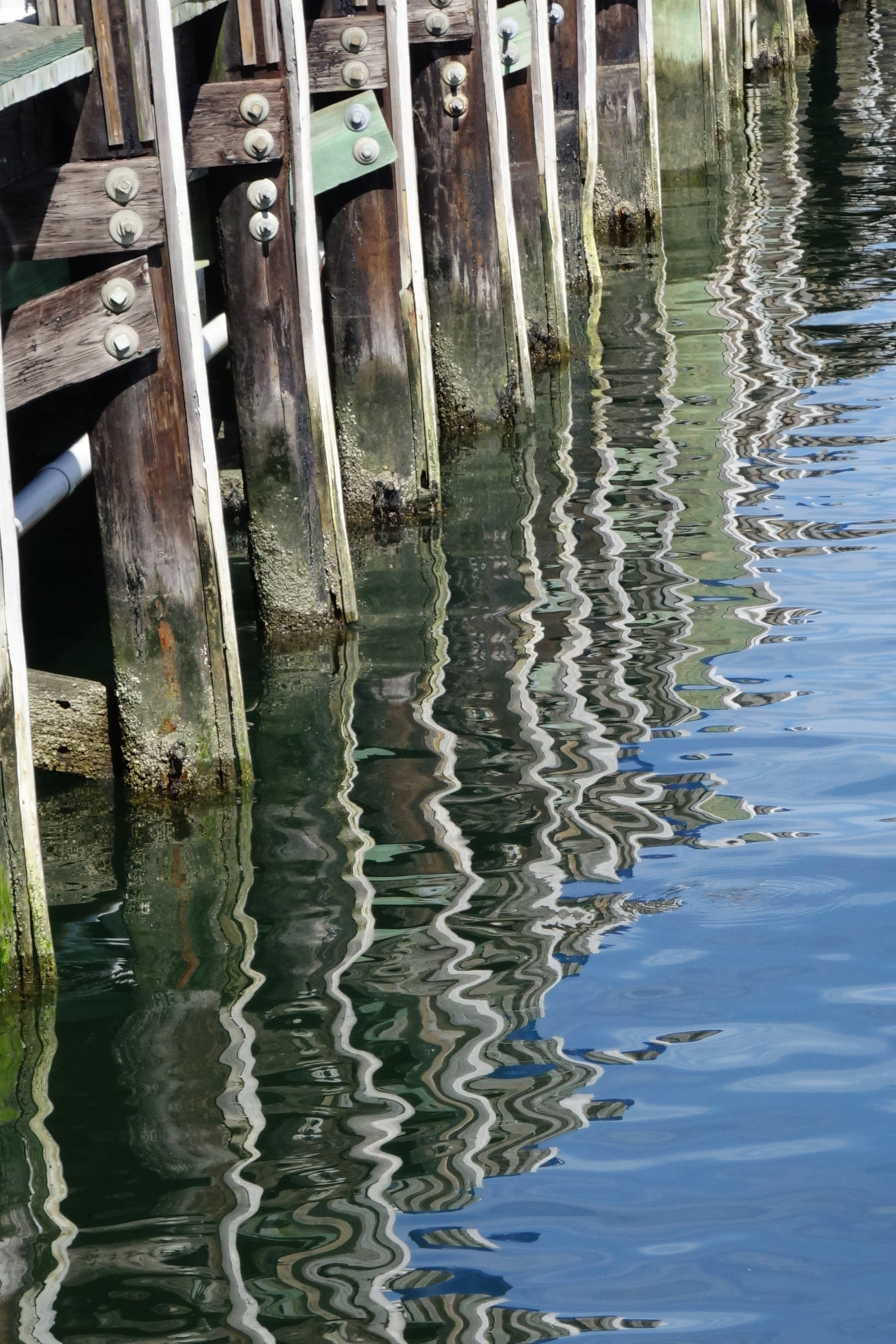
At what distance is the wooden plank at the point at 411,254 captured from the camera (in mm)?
7367

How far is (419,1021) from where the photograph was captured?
4.60 meters

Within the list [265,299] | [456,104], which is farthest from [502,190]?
[265,299]

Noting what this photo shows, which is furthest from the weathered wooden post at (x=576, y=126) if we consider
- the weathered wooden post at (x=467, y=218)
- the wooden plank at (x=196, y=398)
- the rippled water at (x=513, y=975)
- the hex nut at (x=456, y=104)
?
the wooden plank at (x=196, y=398)

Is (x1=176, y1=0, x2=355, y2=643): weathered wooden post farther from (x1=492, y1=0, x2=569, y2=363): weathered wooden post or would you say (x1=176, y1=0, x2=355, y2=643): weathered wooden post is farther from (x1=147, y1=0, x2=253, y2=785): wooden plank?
(x1=492, y1=0, x2=569, y2=363): weathered wooden post

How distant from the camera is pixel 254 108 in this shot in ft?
20.2

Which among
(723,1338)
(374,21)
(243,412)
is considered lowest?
(723,1338)

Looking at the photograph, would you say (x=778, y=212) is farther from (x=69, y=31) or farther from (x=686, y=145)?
(x=69, y=31)

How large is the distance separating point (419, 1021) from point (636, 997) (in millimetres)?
510

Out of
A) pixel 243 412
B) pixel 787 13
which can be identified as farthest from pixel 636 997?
pixel 787 13

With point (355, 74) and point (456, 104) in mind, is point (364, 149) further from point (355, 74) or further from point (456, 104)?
point (456, 104)

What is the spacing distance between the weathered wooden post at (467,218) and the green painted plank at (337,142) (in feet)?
4.67

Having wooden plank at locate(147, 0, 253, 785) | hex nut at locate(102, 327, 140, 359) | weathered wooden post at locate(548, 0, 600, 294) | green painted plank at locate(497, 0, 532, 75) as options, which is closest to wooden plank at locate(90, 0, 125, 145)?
wooden plank at locate(147, 0, 253, 785)

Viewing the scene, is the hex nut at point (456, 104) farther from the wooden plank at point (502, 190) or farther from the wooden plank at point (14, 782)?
the wooden plank at point (14, 782)

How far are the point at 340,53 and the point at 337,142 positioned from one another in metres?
0.36
